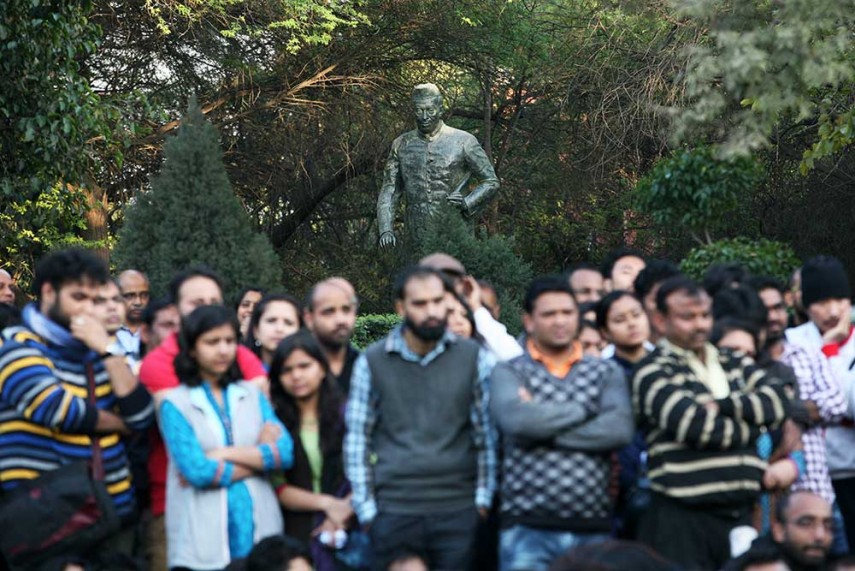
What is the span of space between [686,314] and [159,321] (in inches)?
117

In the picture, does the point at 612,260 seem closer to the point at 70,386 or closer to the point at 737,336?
the point at 737,336

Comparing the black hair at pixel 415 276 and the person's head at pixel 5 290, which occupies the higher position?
the person's head at pixel 5 290

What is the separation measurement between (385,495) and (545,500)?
0.72m

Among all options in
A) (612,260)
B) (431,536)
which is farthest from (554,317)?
(612,260)

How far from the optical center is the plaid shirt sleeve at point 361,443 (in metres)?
6.44

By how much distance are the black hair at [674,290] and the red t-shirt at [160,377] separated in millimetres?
1918

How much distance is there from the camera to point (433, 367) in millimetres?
6531

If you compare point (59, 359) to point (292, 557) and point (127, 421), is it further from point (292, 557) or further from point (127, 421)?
point (292, 557)

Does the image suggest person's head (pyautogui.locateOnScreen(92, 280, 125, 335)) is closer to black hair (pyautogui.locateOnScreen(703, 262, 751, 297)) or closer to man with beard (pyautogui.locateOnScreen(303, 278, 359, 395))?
man with beard (pyautogui.locateOnScreen(303, 278, 359, 395))

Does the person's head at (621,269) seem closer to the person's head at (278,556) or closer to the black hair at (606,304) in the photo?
the black hair at (606,304)

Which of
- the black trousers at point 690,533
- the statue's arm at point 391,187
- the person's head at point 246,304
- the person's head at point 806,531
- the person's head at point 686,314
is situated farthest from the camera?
the statue's arm at point 391,187

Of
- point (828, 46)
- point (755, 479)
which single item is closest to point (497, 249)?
point (828, 46)

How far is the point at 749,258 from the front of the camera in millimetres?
11812

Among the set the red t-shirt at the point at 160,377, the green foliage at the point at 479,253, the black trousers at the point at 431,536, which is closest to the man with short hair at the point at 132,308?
the red t-shirt at the point at 160,377
